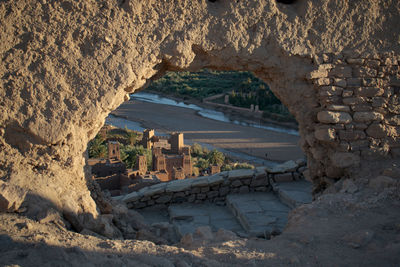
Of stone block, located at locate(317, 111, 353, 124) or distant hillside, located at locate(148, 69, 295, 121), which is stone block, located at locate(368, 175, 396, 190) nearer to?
stone block, located at locate(317, 111, 353, 124)

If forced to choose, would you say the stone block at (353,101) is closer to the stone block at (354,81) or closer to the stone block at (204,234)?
the stone block at (354,81)

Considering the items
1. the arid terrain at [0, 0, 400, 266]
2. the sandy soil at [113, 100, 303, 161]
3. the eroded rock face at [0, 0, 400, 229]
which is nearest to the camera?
the arid terrain at [0, 0, 400, 266]

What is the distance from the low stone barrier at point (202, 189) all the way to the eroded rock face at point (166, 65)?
2064 mm

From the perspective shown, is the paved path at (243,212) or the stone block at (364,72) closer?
the stone block at (364,72)

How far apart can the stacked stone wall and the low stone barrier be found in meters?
2.50

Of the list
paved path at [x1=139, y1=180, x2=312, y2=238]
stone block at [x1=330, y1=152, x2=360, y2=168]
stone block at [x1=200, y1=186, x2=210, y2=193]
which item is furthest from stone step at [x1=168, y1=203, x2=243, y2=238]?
stone block at [x1=330, y1=152, x2=360, y2=168]

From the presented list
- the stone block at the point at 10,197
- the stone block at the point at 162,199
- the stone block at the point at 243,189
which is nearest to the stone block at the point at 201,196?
the stone block at the point at 162,199

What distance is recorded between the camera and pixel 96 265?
240 centimetres

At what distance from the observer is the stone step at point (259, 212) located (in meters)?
5.26

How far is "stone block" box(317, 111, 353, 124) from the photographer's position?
428 cm

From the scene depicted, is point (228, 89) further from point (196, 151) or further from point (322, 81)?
point (322, 81)

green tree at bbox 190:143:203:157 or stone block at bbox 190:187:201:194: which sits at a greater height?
stone block at bbox 190:187:201:194

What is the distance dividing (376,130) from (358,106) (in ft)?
1.13

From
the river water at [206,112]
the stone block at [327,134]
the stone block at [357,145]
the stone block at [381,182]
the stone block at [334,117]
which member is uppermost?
the stone block at [334,117]
